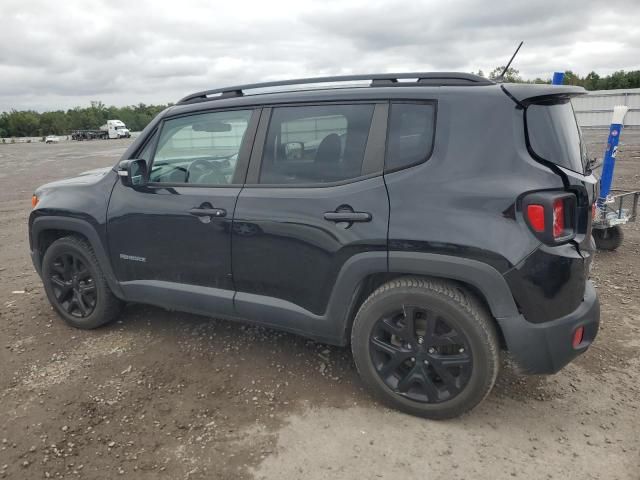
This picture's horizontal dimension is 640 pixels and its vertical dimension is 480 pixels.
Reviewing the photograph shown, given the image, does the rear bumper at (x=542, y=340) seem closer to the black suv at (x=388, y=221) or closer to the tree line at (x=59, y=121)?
the black suv at (x=388, y=221)

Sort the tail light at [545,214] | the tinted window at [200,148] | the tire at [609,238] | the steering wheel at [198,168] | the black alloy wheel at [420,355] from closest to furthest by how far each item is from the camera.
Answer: the tail light at [545,214], the black alloy wheel at [420,355], the tinted window at [200,148], the steering wheel at [198,168], the tire at [609,238]

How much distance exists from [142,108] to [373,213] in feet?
358

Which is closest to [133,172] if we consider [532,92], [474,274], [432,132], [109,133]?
[432,132]

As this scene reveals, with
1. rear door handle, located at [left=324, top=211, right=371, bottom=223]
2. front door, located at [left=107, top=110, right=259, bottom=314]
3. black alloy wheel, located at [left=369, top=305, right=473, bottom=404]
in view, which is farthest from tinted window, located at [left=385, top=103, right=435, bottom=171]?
front door, located at [left=107, top=110, right=259, bottom=314]

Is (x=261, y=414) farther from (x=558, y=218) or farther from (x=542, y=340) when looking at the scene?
(x=558, y=218)

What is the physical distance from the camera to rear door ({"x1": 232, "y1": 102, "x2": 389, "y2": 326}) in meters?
2.73

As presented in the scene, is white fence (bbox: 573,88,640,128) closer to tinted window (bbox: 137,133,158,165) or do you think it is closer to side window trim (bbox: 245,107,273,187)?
side window trim (bbox: 245,107,273,187)

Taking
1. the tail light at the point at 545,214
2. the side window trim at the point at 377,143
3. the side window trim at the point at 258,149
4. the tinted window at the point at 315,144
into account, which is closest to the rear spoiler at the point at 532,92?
the tail light at the point at 545,214

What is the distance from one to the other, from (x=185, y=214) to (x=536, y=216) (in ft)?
7.00

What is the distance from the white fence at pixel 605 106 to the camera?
21.4m

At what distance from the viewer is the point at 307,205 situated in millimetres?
2850

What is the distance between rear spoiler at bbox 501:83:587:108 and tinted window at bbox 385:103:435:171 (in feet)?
1.32

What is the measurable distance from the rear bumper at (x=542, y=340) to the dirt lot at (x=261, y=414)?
0.42 meters

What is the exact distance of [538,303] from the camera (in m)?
2.43
